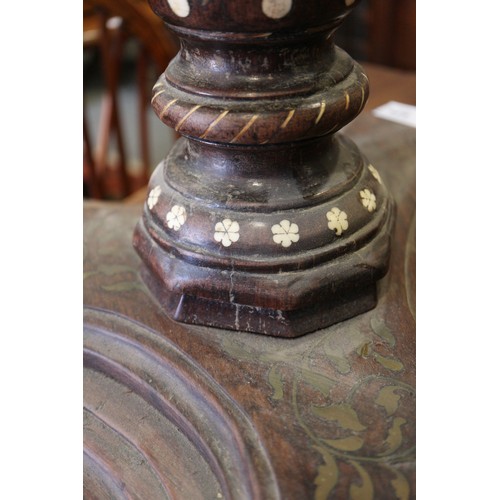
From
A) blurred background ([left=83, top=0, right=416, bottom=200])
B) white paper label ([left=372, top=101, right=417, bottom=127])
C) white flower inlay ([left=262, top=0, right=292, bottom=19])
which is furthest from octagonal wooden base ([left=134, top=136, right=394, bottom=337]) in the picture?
blurred background ([left=83, top=0, right=416, bottom=200])

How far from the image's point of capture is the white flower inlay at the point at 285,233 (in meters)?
0.65

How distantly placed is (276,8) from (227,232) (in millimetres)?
199

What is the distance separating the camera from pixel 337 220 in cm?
67

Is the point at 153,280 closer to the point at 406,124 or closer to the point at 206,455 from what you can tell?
the point at 206,455

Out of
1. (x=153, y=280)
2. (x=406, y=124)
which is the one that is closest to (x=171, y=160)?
(x=153, y=280)

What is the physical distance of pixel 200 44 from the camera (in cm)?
62

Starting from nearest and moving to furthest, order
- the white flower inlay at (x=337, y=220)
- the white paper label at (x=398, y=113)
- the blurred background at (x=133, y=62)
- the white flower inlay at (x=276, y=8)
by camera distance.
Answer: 1. the white flower inlay at (x=276, y=8)
2. the white flower inlay at (x=337, y=220)
3. the white paper label at (x=398, y=113)
4. the blurred background at (x=133, y=62)

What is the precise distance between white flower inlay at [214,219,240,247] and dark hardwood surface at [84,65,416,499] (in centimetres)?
10

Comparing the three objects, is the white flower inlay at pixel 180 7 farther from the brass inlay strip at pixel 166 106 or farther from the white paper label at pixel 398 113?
the white paper label at pixel 398 113

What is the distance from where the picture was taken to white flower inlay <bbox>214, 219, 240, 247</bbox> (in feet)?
2.14

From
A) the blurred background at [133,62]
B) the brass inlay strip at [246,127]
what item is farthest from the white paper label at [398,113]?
the brass inlay strip at [246,127]

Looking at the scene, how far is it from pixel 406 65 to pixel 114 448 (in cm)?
171

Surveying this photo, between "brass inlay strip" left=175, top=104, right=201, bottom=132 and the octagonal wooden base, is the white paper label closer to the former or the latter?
the octagonal wooden base

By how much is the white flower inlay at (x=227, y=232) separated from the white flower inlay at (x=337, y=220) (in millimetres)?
85
